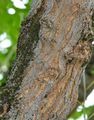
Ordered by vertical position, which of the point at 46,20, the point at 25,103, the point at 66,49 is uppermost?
the point at 46,20

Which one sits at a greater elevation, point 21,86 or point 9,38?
point 9,38

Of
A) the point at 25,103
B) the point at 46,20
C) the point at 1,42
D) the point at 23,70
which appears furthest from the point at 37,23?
the point at 1,42

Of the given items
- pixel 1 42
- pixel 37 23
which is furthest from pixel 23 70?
pixel 1 42

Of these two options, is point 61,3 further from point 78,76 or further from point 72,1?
point 78,76

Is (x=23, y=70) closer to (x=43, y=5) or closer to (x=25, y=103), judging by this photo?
(x=25, y=103)

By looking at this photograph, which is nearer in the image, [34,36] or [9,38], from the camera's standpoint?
[34,36]

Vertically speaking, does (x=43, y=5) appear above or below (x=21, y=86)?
above
